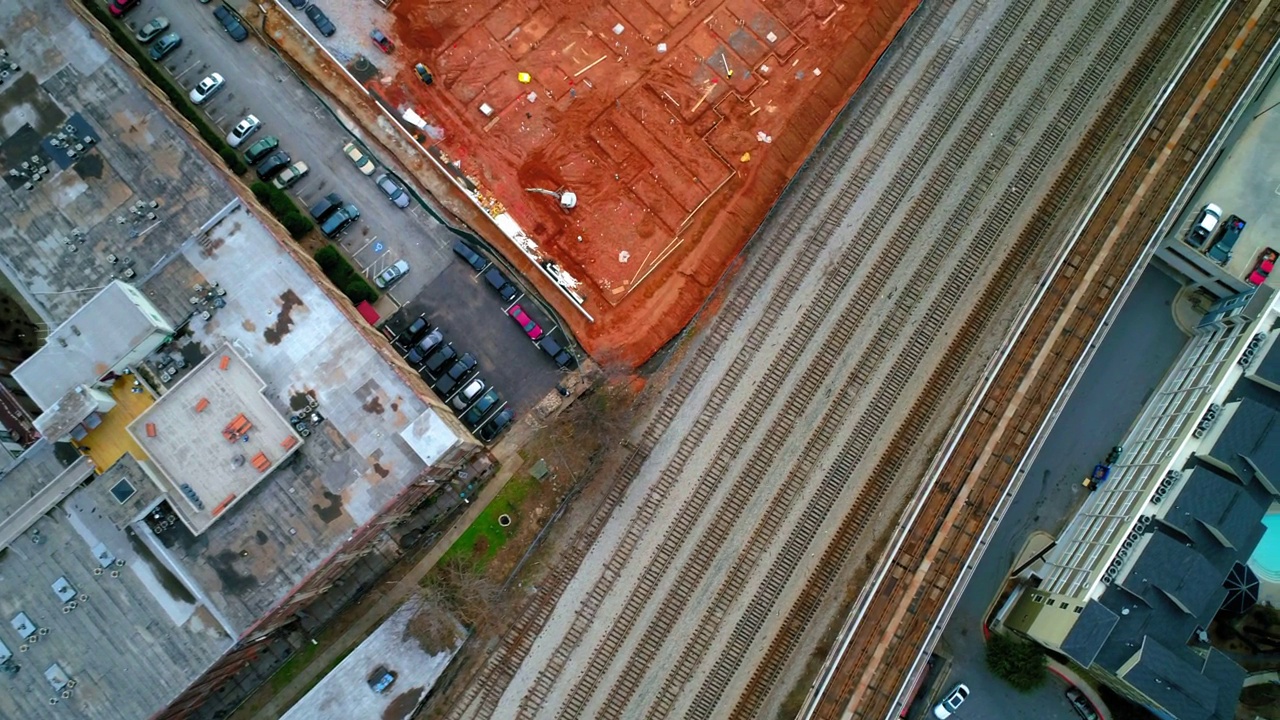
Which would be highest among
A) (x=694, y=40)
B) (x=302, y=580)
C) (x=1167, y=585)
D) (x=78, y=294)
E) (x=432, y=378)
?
(x=694, y=40)

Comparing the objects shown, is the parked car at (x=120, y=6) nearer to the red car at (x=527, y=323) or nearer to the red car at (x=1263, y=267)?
the red car at (x=527, y=323)

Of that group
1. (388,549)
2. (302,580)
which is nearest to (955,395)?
(388,549)

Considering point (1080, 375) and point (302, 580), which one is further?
point (1080, 375)

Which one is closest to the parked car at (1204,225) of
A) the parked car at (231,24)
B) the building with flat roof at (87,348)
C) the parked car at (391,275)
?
the parked car at (391,275)

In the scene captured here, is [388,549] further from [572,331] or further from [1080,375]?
[1080,375]

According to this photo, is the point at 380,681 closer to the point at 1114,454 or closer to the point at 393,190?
the point at 393,190

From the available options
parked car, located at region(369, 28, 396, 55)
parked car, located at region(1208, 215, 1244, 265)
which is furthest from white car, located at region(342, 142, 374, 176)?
parked car, located at region(1208, 215, 1244, 265)

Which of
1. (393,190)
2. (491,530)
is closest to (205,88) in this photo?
(393,190)
